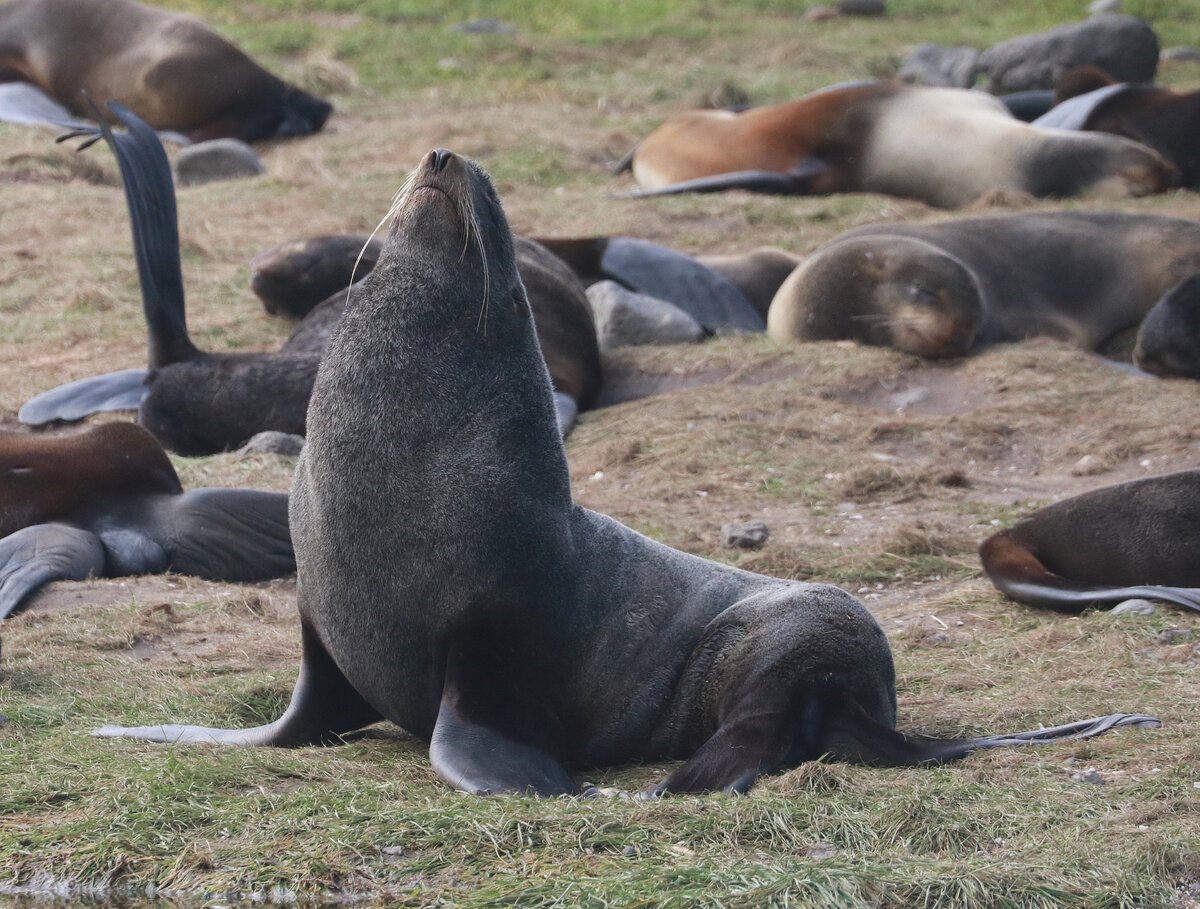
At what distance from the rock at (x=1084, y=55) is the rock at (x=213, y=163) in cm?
809

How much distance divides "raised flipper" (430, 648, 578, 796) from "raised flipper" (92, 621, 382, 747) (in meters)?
0.44

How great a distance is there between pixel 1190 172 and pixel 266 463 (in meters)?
8.35

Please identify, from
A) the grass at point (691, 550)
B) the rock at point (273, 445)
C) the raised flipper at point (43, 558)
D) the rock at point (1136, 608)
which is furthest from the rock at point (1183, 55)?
the raised flipper at point (43, 558)

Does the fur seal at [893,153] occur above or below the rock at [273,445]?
above

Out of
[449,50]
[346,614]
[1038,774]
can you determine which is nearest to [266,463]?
[346,614]

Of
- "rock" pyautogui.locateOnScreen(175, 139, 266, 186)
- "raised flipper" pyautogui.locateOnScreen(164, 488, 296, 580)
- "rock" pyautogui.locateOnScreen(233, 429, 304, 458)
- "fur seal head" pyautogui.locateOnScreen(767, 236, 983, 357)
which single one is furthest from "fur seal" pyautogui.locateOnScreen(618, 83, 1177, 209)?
"raised flipper" pyautogui.locateOnScreen(164, 488, 296, 580)

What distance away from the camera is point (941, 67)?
17453mm

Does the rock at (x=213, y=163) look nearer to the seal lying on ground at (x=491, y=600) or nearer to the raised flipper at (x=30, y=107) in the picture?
the raised flipper at (x=30, y=107)

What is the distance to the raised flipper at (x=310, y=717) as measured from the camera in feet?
12.3

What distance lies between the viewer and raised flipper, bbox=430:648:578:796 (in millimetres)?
3260

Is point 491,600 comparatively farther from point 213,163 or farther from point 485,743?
point 213,163

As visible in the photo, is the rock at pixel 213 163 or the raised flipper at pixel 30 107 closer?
the rock at pixel 213 163

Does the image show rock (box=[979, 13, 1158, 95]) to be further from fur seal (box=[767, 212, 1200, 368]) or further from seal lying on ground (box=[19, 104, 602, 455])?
seal lying on ground (box=[19, 104, 602, 455])

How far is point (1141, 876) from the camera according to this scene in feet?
8.26
